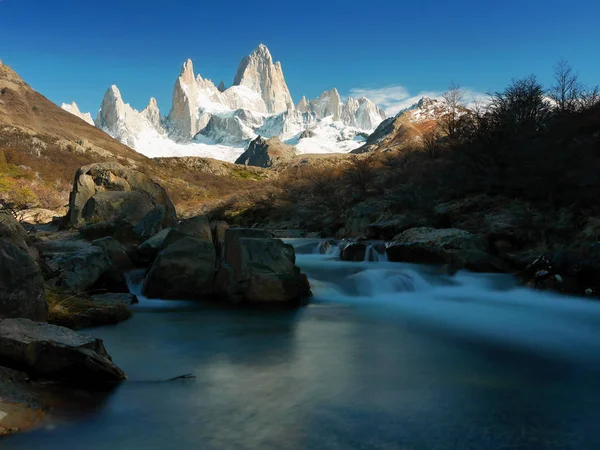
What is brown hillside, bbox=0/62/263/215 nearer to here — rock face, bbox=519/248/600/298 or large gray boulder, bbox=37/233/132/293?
large gray boulder, bbox=37/233/132/293

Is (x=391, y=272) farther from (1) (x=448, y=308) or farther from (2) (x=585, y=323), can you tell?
(2) (x=585, y=323)

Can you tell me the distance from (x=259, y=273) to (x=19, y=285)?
20.6 feet

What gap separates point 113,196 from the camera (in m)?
22.6

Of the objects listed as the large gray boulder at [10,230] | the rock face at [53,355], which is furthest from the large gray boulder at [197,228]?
the rock face at [53,355]

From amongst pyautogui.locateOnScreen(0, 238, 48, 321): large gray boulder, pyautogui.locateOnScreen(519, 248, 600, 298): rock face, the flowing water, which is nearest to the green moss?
pyautogui.locateOnScreen(519, 248, 600, 298): rock face

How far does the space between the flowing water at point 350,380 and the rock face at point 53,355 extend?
449mm

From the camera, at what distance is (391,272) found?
52.9ft

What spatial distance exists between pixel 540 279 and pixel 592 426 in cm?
1029

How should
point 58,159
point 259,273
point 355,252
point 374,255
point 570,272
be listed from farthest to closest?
point 58,159
point 355,252
point 374,255
point 570,272
point 259,273

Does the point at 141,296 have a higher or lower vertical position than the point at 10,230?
lower

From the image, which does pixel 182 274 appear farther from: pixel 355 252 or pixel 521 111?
pixel 521 111

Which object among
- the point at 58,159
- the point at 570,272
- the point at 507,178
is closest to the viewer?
the point at 570,272

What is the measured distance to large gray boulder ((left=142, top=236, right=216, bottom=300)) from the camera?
1284 centimetres

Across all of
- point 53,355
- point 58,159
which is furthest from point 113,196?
point 58,159
